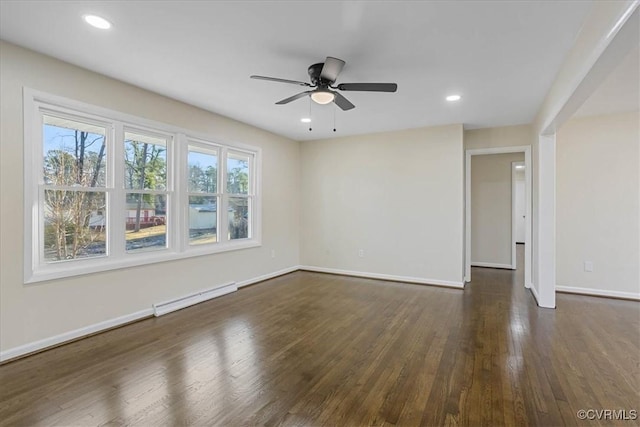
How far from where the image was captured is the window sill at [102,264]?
2812 mm

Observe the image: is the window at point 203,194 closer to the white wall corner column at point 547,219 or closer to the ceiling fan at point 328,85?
the ceiling fan at point 328,85

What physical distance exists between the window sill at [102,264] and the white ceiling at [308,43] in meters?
1.96

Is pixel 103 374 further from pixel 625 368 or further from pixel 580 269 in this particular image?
pixel 580 269

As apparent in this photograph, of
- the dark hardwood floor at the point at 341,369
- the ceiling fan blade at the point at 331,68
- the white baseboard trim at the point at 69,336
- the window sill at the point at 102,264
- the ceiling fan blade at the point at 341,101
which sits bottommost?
the dark hardwood floor at the point at 341,369

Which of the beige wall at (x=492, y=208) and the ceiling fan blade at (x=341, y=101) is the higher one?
the ceiling fan blade at (x=341, y=101)

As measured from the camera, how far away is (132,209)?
362cm

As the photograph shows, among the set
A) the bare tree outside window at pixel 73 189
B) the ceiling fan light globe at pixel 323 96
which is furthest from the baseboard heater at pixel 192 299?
the ceiling fan light globe at pixel 323 96

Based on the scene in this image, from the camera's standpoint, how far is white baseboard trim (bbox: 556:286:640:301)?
4.29m

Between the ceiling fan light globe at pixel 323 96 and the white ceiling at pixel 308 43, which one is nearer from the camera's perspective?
the white ceiling at pixel 308 43

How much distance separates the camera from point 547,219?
392cm

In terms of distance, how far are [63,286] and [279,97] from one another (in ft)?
9.90

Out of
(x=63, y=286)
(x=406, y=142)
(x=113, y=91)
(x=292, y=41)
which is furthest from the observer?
(x=406, y=142)

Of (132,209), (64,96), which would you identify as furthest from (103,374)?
(64,96)

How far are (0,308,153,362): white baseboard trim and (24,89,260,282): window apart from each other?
0.57 meters
